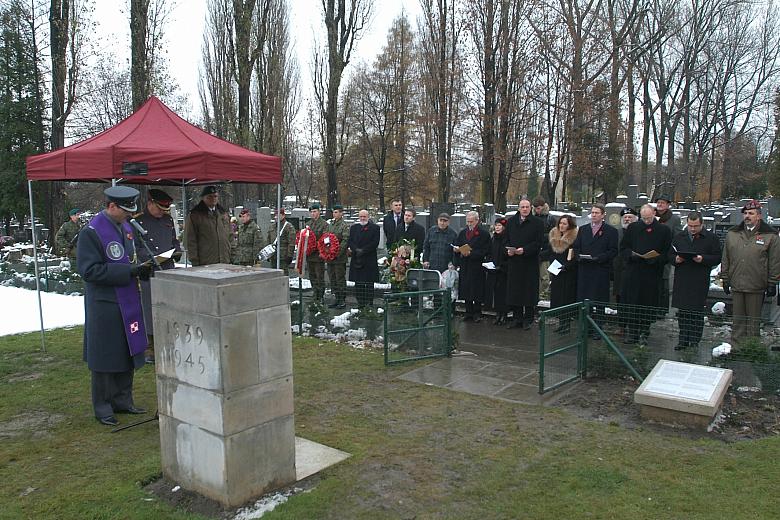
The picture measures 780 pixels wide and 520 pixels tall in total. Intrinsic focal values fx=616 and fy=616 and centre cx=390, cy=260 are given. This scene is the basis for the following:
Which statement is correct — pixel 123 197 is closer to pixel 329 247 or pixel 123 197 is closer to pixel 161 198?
pixel 161 198

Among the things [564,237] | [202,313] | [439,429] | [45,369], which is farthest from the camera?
[564,237]

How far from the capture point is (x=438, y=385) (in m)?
6.87

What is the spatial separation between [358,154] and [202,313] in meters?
40.3

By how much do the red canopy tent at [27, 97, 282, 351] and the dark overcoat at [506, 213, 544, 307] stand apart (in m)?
3.81

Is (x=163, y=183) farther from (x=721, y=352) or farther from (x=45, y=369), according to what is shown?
(x=721, y=352)

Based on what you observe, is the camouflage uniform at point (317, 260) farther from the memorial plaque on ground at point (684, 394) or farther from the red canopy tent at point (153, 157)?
the memorial plaque on ground at point (684, 394)

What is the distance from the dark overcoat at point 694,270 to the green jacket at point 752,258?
0.19m

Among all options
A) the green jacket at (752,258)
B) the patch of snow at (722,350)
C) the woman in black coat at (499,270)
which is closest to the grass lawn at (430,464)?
the patch of snow at (722,350)

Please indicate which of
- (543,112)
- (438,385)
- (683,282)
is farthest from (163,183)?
(543,112)

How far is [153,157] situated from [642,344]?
5.95 metres

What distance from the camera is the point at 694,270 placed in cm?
796

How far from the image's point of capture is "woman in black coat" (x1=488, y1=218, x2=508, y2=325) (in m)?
9.77

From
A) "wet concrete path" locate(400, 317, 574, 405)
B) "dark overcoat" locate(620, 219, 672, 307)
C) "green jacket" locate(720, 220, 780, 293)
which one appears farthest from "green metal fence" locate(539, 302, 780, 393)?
"dark overcoat" locate(620, 219, 672, 307)

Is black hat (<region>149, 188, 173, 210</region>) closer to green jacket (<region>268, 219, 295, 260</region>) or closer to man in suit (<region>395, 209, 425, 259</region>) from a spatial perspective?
man in suit (<region>395, 209, 425, 259</region>)
